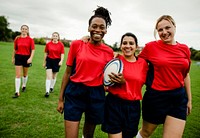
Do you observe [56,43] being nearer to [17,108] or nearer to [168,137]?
[17,108]

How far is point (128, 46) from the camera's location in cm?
354

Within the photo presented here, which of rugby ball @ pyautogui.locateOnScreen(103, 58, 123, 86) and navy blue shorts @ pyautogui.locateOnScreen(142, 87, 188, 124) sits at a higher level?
rugby ball @ pyautogui.locateOnScreen(103, 58, 123, 86)

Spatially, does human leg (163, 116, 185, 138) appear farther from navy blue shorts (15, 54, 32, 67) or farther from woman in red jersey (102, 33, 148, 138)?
navy blue shorts (15, 54, 32, 67)

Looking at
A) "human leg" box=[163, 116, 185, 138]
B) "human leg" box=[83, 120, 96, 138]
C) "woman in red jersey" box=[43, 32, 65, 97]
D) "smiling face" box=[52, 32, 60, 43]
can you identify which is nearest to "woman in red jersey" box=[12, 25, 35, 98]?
"woman in red jersey" box=[43, 32, 65, 97]

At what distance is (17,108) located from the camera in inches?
248

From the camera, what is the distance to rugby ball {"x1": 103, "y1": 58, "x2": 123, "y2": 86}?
3.23 metres

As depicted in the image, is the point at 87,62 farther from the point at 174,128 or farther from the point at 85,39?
the point at 174,128

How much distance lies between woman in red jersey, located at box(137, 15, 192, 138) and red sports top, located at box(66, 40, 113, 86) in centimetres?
86

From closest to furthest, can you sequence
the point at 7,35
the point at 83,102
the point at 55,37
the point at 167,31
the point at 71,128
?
the point at 71,128 → the point at 83,102 → the point at 167,31 → the point at 55,37 → the point at 7,35

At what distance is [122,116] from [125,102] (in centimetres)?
22

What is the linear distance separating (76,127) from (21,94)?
5.33 meters

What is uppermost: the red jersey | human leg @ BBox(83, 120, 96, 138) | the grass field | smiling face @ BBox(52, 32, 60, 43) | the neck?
smiling face @ BBox(52, 32, 60, 43)

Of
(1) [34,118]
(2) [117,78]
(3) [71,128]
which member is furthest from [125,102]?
(1) [34,118]

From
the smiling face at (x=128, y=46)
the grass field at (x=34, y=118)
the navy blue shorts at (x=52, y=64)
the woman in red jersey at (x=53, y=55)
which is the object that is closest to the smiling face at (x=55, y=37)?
the woman in red jersey at (x=53, y=55)
